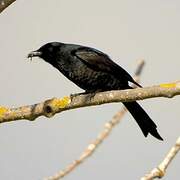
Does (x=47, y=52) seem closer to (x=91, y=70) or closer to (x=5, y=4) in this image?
(x=91, y=70)

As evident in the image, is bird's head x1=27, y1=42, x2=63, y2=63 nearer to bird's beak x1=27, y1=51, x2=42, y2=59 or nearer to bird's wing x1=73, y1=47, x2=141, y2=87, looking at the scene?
bird's beak x1=27, y1=51, x2=42, y2=59

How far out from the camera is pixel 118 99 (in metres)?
4.12

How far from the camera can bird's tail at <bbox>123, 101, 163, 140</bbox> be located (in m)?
5.97

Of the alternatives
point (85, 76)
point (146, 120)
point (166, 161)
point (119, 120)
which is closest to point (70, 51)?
point (85, 76)

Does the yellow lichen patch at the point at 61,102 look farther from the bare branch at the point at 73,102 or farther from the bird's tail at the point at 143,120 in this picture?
the bird's tail at the point at 143,120

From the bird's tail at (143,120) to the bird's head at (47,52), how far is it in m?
1.11

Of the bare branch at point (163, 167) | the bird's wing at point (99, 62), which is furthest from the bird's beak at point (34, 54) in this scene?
the bare branch at point (163, 167)

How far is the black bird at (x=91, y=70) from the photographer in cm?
621

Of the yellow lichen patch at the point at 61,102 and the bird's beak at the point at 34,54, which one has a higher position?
the yellow lichen patch at the point at 61,102

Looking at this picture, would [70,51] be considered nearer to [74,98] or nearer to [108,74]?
[108,74]

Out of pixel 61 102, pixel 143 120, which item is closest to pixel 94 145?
pixel 61 102

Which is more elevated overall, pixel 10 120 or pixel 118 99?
pixel 118 99

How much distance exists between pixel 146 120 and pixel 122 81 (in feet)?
1.71

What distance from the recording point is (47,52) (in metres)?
6.76
